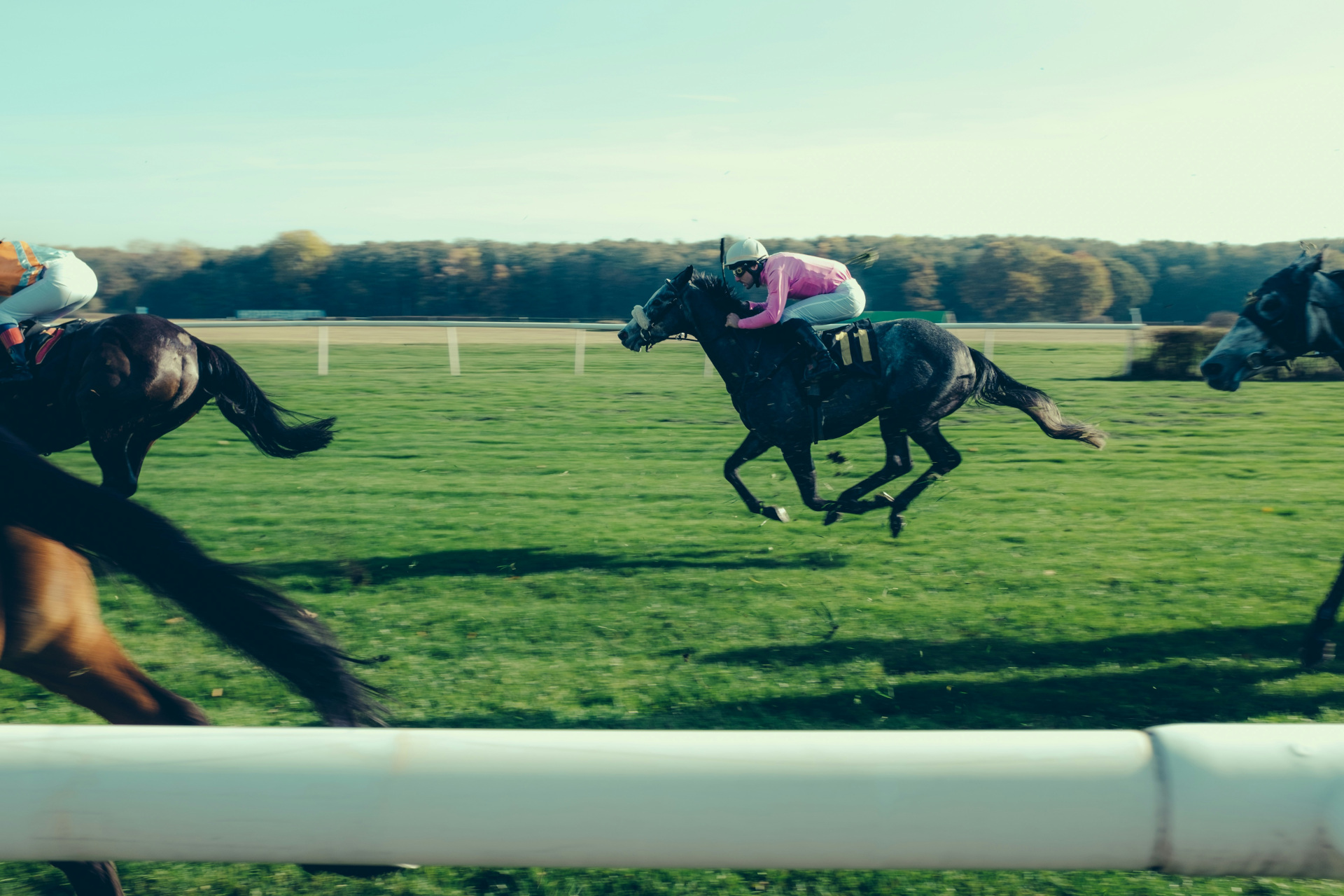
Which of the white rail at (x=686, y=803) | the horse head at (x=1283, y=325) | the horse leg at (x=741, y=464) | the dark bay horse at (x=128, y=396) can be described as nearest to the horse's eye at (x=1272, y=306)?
the horse head at (x=1283, y=325)

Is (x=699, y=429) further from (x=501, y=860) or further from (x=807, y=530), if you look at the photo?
(x=501, y=860)

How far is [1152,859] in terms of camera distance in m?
1.02

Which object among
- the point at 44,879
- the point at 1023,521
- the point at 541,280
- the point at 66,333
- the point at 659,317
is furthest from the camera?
the point at 541,280

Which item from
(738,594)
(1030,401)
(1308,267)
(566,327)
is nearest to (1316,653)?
(1308,267)

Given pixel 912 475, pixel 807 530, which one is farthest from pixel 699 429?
pixel 807 530

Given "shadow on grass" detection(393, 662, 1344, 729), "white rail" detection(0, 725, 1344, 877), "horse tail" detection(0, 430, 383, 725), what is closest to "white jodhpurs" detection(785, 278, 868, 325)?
"shadow on grass" detection(393, 662, 1344, 729)

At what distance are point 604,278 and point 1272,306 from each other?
98.2ft

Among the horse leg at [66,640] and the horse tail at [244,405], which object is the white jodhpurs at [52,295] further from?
the horse leg at [66,640]

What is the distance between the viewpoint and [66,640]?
183 centimetres

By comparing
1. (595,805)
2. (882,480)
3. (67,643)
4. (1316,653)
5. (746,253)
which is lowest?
(1316,653)

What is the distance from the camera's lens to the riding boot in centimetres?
574

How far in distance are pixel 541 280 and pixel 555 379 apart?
1611 cm

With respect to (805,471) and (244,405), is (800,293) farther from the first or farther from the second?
(244,405)

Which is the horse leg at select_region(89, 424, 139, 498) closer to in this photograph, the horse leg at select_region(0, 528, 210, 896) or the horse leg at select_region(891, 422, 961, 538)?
the horse leg at select_region(0, 528, 210, 896)
